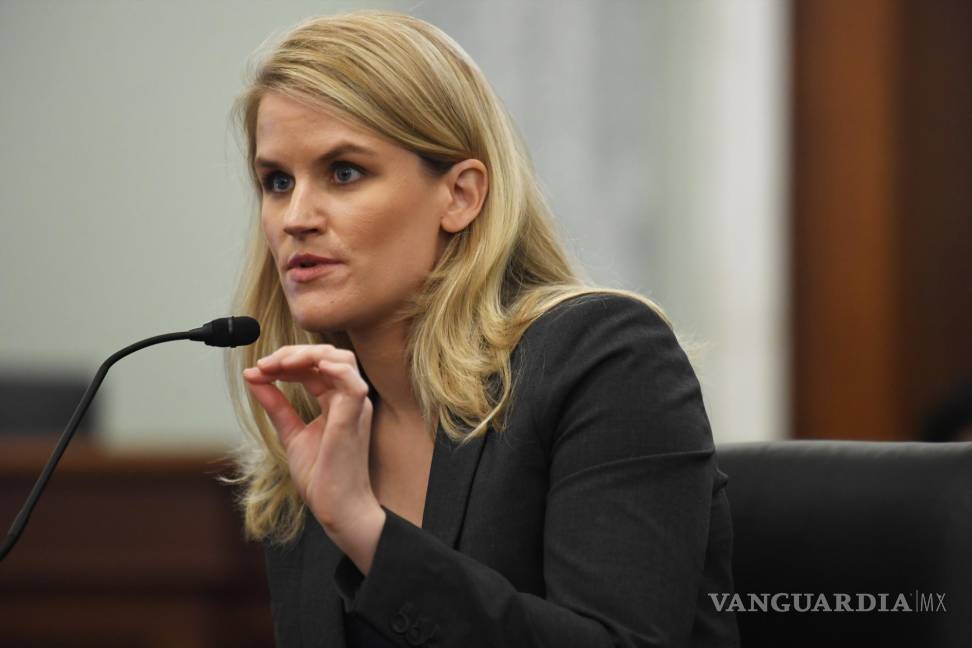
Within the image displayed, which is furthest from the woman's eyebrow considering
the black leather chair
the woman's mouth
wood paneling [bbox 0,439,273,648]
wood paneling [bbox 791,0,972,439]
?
wood paneling [bbox 791,0,972,439]

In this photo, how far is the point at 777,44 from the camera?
4.54m

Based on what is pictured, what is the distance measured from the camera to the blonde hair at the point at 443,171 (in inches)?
60.6

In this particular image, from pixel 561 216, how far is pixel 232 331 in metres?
2.41

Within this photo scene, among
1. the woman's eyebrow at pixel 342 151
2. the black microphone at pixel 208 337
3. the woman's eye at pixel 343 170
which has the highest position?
the woman's eyebrow at pixel 342 151

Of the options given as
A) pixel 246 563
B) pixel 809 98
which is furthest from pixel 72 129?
pixel 809 98

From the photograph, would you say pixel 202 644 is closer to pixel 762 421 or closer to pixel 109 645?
pixel 109 645

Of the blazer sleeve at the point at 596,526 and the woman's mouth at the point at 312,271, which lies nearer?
the blazer sleeve at the point at 596,526

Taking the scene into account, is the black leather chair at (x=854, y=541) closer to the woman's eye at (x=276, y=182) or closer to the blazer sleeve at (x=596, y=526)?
the blazer sleeve at (x=596, y=526)

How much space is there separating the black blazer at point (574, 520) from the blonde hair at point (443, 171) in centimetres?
5

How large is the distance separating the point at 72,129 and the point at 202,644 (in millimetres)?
2485

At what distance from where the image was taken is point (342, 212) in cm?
154

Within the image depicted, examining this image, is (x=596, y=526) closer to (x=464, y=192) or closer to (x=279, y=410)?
(x=279, y=410)

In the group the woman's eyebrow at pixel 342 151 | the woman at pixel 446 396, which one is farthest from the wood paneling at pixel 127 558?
the woman's eyebrow at pixel 342 151

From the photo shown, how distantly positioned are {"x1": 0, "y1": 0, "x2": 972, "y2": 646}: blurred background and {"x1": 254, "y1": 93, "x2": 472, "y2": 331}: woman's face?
2010 millimetres
